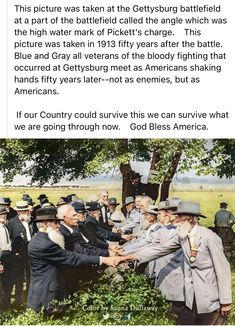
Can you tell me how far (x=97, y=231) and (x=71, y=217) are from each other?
0.56 m

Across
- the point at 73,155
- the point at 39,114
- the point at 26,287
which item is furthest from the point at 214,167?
the point at 26,287

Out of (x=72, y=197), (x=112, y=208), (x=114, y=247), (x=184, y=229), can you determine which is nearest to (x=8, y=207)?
(x=72, y=197)

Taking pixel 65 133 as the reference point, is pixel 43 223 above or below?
below

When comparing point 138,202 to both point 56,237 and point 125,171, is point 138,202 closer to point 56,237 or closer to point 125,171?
point 125,171

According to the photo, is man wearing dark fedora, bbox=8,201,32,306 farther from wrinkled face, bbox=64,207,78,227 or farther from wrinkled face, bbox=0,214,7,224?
wrinkled face, bbox=64,207,78,227

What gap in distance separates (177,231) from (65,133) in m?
1.65

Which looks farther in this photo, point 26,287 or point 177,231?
point 26,287

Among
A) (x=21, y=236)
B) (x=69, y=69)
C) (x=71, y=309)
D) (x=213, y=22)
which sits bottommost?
(x=71, y=309)

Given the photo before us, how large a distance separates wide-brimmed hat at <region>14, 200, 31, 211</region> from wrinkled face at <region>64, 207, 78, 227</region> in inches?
25.3

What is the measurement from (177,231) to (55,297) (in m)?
1.47

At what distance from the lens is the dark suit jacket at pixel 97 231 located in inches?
270

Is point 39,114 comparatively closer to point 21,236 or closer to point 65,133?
point 65,133

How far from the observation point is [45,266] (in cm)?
612

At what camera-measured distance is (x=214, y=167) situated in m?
6.84
